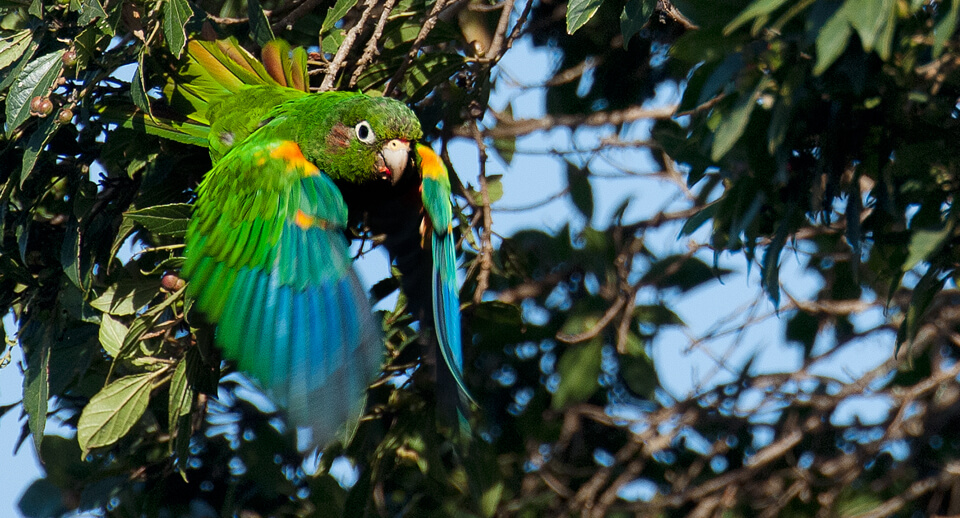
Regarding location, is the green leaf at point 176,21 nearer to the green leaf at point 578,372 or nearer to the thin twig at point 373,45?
the thin twig at point 373,45

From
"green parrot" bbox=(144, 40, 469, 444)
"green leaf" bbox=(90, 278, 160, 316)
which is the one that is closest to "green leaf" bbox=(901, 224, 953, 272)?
"green parrot" bbox=(144, 40, 469, 444)

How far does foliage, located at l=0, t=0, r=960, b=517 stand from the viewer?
2.02 m

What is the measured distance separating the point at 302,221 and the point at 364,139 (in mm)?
312

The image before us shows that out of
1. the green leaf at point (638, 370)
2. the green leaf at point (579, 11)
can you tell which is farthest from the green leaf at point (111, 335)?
the green leaf at point (638, 370)

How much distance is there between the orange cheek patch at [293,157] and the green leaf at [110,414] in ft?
2.37

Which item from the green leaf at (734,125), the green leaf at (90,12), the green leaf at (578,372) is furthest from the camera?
the green leaf at (578,372)

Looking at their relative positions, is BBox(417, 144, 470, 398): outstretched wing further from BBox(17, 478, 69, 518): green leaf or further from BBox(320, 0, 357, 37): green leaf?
BBox(17, 478, 69, 518): green leaf

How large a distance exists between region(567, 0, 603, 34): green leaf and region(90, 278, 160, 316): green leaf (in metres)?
1.25

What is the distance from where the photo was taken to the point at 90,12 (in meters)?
1.91

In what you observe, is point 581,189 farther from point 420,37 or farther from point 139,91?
point 139,91

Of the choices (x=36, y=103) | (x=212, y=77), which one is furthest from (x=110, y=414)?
(x=212, y=77)

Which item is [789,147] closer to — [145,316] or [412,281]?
[412,281]

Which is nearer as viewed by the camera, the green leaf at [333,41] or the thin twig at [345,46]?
the thin twig at [345,46]

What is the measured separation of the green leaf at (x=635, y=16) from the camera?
1988 mm
